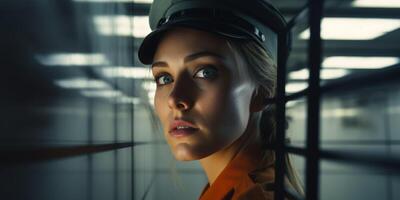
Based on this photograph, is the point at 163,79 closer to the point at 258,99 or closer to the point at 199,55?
the point at 199,55

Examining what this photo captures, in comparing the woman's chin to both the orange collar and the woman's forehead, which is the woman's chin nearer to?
the orange collar

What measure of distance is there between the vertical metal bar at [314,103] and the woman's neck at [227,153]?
1.84 ft

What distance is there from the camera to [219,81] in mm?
943

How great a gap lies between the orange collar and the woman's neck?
24 millimetres

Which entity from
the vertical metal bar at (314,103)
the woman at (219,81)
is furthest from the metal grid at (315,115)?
the woman at (219,81)

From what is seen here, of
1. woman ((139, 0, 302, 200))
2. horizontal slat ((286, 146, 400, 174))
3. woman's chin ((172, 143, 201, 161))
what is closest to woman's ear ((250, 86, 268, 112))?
woman ((139, 0, 302, 200))

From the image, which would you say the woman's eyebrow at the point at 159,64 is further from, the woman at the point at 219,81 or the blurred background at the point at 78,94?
the blurred background at the point at 78,94

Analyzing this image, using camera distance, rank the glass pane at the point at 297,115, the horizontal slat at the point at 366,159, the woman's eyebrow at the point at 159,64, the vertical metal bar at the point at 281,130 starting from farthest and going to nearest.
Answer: the woman's eyebrow at the point at 159,64 < the vertical metal bar at the point at 281,130 < the glass pane at the point at 297,115 < the horizontal slat at the point at 366,159

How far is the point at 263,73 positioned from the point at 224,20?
20 centimetres

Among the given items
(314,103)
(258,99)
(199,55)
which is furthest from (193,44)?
(314,103)

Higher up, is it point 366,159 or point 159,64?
point 159,64

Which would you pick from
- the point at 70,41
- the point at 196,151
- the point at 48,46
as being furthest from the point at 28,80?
the point at 196,151

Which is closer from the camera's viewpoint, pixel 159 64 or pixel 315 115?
pixel 315 115

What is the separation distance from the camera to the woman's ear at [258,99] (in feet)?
3.37
